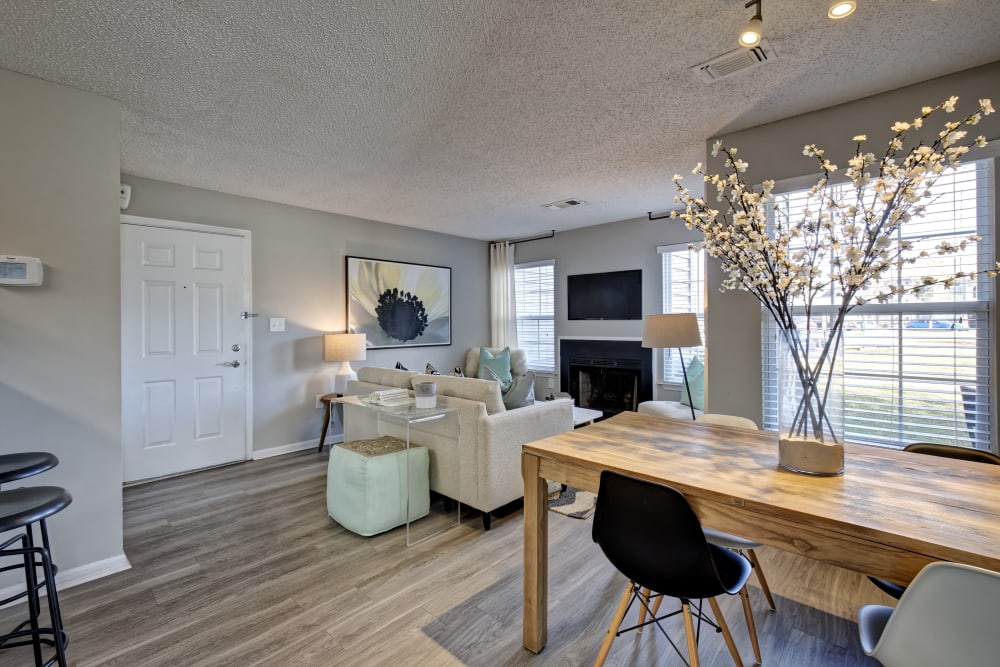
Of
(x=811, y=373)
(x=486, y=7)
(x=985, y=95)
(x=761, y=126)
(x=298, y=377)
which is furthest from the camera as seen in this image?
(x=298, y=377)

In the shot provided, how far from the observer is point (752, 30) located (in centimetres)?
170

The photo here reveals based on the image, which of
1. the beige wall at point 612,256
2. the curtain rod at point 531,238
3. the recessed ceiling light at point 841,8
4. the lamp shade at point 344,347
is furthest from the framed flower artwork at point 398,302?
the recessed ceiling light at point 841,8

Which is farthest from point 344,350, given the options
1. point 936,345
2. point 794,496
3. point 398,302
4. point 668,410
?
point 936,345

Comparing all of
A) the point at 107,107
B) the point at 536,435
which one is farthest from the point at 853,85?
the point at 107,107

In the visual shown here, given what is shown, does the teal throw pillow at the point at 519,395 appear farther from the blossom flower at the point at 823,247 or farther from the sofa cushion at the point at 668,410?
the blossom flower at the point at 823,247

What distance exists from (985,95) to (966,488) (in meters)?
2.05

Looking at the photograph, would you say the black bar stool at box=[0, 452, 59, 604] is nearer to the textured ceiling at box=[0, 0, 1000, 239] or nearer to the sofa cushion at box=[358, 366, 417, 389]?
the textured ceiling at box=[0, 0, 1000, 239]

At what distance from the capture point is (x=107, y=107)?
7.74 ft

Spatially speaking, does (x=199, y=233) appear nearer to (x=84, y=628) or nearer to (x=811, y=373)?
(x=84, y=628)

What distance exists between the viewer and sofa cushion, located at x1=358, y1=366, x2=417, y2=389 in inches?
132

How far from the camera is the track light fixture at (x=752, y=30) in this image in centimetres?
167

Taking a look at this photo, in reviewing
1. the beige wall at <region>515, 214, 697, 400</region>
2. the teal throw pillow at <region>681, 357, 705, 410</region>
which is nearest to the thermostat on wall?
the beige wall at <region>515, 214, 697, 400</region>

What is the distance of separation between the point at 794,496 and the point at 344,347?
4080mm

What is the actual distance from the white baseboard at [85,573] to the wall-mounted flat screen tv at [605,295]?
186 inches
